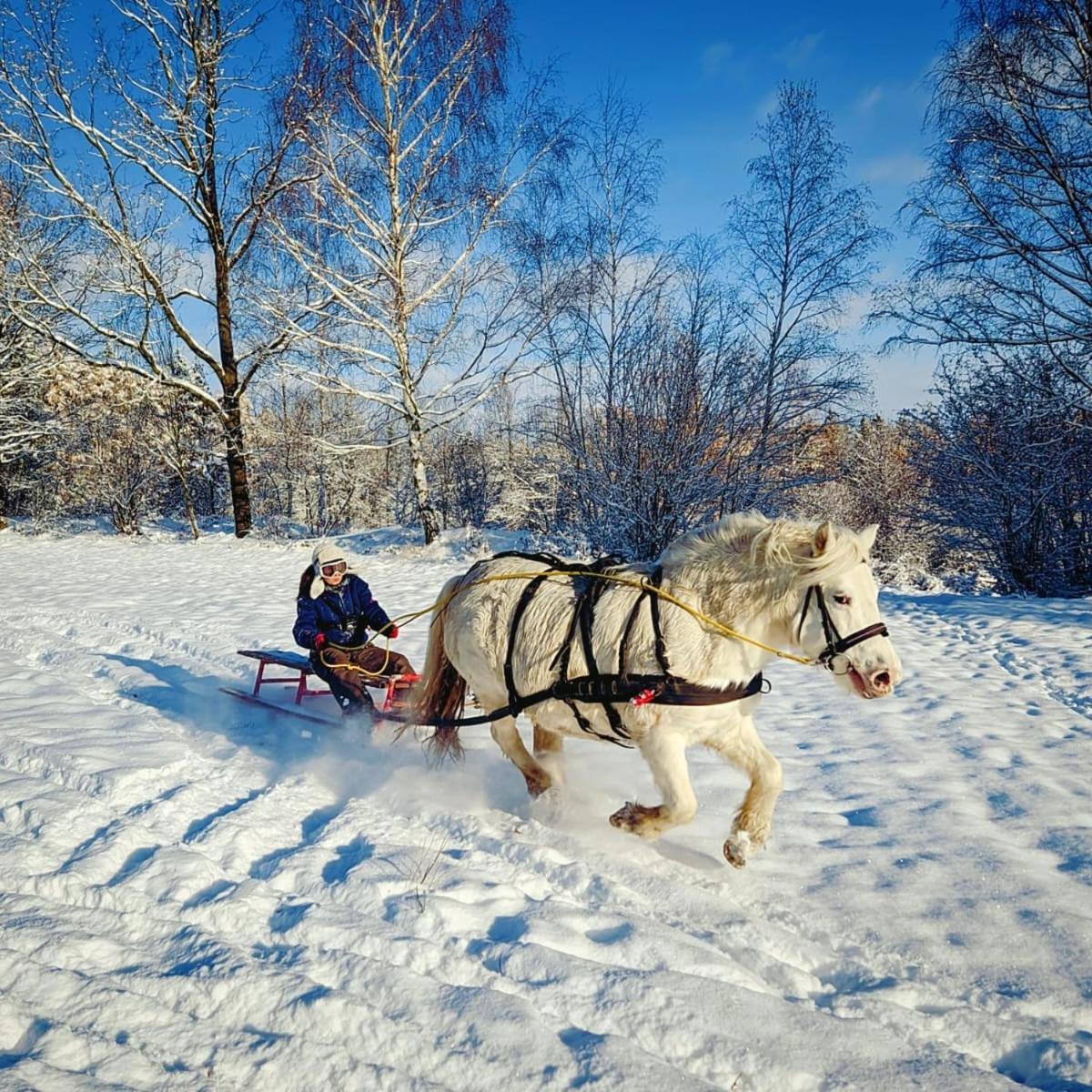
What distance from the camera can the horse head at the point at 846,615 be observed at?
2.93 meters

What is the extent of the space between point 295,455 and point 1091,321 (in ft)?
77.4

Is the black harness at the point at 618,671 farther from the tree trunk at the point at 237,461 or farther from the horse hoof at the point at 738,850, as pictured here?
the tree trunk at the point at 237,461

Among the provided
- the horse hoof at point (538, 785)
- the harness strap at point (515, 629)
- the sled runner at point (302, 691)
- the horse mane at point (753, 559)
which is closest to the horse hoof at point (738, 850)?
the horse mane at point (753, 559)

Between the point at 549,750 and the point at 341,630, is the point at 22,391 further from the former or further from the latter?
the point at 549,750

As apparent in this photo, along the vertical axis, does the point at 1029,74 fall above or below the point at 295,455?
above

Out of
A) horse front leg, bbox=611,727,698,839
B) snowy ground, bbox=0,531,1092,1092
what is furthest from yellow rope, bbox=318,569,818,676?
snowy ground, bbox=0,531,1092,1092

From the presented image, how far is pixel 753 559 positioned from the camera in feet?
10.5

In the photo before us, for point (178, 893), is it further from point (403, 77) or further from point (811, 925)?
point (403, 77)

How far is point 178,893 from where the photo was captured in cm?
275

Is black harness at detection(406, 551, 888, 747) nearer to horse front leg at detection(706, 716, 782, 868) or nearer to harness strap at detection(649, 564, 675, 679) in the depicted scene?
harness strap at detection(649, 564, 675, 679)

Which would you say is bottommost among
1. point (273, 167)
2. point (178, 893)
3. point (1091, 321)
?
point (178, 893)

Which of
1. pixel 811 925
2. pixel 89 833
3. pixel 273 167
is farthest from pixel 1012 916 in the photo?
pixel 273 167

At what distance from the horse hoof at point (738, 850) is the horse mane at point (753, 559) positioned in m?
1.03

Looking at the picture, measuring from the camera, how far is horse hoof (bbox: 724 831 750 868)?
3059 millimetres
